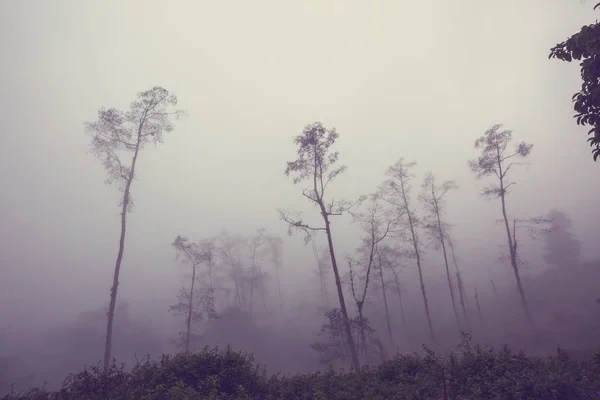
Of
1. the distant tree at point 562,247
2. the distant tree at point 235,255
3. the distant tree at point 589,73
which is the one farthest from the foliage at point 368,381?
the distant tree at point 562,247

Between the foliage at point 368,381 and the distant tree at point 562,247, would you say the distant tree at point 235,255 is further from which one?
the distant tree at point 562,247

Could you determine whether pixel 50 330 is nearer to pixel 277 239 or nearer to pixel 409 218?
pixel 277 239

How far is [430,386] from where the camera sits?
817 cm

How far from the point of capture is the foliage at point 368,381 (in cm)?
720

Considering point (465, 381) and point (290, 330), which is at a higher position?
point (465, 381)

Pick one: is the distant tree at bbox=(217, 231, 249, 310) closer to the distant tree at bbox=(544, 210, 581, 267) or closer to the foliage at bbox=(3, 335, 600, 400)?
the foliage at bbox=(3, 335, 600, 400)

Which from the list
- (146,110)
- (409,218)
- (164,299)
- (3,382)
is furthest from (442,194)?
(164,299)

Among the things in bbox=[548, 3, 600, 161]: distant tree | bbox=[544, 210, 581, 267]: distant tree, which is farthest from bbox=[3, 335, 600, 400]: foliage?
bbox=[544, 210, 581, 267]: distant tree

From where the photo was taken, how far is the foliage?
720 cm

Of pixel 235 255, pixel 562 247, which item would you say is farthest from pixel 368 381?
pixel 562 247

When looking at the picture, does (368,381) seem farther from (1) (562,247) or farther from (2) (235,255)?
(1) (562,247)

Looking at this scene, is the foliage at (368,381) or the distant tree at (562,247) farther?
the distant tree at (562,247)

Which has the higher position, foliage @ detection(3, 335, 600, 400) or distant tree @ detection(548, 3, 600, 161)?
distant tree @ detection(548, 3, 600, 161)

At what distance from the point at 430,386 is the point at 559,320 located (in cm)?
3235
